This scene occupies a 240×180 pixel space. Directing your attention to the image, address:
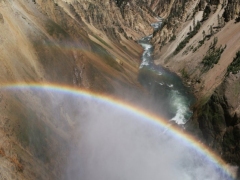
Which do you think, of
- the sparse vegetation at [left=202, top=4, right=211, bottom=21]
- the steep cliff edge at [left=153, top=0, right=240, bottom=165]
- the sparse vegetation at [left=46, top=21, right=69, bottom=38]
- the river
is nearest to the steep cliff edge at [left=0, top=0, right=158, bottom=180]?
the sparse vegetation at [left=46, top=21, right=69, bottom=38]

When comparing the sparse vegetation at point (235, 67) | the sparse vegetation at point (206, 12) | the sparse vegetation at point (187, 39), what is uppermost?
the sparse vegetation at point (235, 67)

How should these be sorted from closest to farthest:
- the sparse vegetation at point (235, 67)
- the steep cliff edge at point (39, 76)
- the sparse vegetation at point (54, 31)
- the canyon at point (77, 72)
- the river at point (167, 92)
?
1. the steep cliff edge at point (39, 76)
2. the canyon at point (77, 72)
3. the sparse vegetation at point (235, 67)
4. the sparse vegetation at point (54, 31)
5. the river at point (167, 92)

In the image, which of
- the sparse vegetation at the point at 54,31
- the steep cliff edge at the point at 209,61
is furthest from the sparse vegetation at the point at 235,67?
the sparse vegetation at the point at 54,31

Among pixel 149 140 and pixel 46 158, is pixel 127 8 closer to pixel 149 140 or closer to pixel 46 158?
pixel 149 140

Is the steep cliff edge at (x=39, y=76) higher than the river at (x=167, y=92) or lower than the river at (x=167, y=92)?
higher

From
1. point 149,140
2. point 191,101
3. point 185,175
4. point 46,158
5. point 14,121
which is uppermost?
point 14,121

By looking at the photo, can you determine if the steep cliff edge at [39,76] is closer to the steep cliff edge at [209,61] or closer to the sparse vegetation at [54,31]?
the sparse vegetation at [54,31]

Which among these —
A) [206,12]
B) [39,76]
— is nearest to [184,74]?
[206,12]

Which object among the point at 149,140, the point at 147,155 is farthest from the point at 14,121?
the point at 149,140
